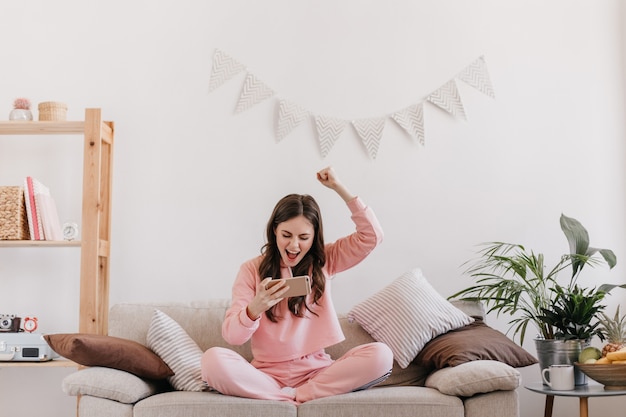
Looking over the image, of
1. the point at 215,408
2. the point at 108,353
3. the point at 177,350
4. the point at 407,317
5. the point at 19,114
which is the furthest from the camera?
the point at 19,114

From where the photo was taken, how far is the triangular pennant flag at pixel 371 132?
358cm

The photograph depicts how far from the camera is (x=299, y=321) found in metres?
2.78

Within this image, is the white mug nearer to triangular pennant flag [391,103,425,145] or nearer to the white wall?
the white wall

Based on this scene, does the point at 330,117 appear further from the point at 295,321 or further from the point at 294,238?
the point at 295,321

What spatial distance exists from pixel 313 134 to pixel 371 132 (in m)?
0.27

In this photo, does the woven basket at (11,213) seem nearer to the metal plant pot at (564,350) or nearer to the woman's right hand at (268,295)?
the woman's right hand at (268,295)

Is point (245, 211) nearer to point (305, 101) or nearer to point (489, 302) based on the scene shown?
point (305, 101)

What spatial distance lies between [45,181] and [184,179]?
64 cm

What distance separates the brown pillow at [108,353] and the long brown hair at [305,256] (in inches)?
17.7

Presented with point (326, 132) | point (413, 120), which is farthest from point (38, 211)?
point (413, 120)

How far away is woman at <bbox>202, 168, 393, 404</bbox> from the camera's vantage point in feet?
8.33

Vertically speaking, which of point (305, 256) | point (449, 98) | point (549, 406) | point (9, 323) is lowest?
point (549, 406)

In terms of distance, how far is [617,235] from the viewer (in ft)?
11.9

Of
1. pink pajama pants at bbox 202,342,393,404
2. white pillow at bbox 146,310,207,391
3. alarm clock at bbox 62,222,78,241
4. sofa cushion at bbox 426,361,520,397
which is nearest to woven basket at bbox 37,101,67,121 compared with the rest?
alarm clock at bbox 62,222,78,241
